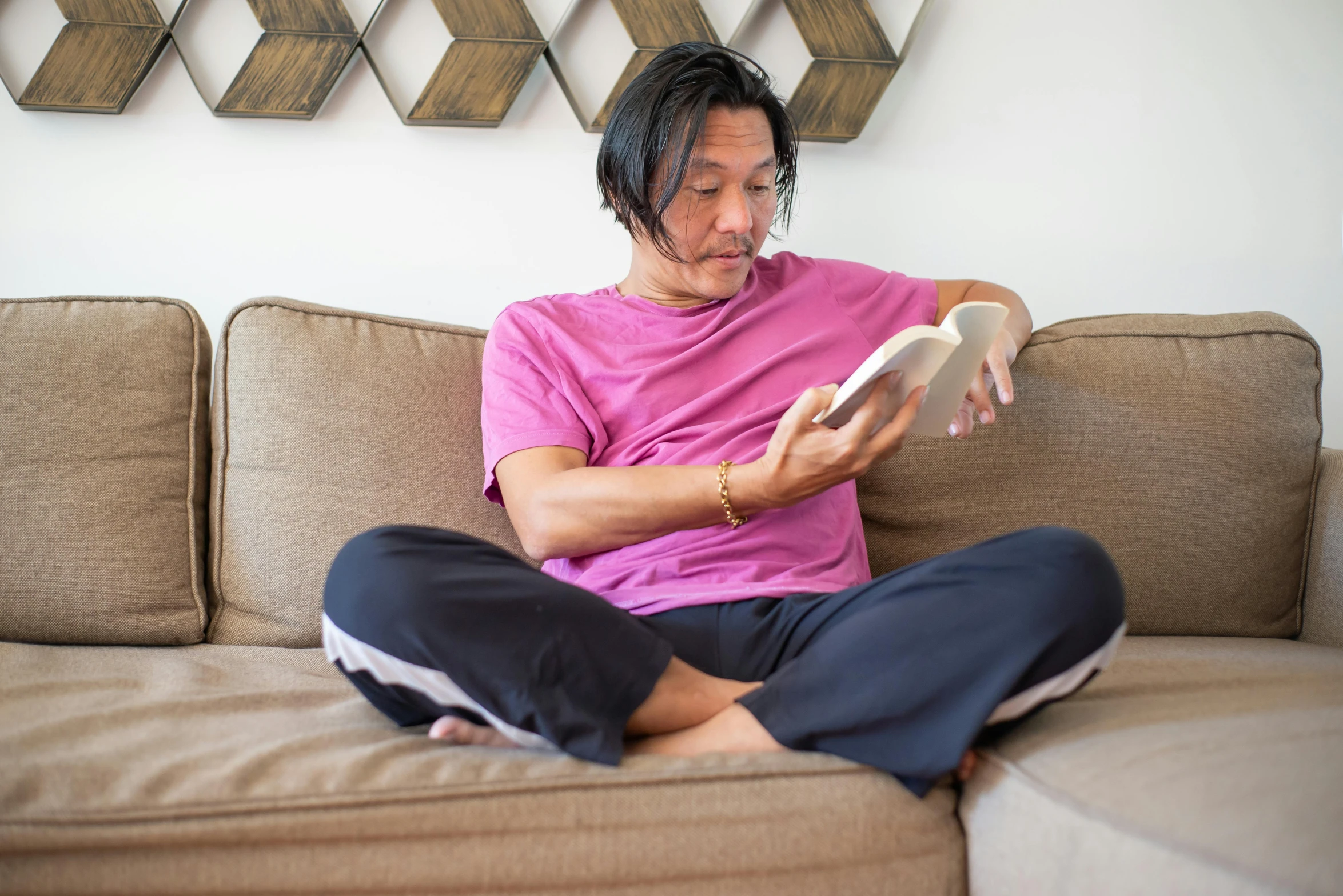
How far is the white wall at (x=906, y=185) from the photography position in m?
1.58

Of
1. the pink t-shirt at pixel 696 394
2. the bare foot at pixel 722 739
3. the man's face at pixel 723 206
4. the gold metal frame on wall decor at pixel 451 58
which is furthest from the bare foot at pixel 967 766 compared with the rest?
the gold metal frame on wall decor at pixel 451 58

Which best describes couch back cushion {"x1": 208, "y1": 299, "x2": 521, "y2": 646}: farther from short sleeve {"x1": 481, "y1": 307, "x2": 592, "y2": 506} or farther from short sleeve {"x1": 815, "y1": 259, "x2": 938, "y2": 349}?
short sleeve {"x1": 815, "y1": 259, "x2": 938, "y2": 349}

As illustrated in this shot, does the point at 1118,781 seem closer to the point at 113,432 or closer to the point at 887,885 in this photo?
the point at 887,885

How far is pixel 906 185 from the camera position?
5.68 ft

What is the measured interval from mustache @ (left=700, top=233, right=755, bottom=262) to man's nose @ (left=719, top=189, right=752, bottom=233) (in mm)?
15

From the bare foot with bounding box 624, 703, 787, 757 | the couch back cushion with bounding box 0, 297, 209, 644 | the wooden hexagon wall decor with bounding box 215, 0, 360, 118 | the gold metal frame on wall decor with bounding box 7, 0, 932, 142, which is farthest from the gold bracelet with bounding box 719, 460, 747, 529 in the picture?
the wooden hexagon wall decor with bounding box 215, 0, 360, 118

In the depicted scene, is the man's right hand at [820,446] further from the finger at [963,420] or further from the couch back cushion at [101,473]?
the couch back cushion at [101,473]

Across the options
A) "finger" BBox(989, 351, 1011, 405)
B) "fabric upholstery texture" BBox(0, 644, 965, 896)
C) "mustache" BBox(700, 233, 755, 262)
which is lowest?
"fabric upholstery texture" BBox(0, 644, 965, 896)

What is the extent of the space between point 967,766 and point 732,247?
69 cm

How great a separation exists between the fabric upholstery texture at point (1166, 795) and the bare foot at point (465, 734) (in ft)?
1.45

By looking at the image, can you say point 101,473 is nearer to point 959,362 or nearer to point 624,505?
point 624,505

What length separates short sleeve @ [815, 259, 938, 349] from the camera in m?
1.32

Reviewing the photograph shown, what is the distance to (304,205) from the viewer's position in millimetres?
1610

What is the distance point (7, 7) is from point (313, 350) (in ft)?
2.84
